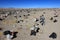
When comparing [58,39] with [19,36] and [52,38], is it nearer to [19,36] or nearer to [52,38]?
[52,38]

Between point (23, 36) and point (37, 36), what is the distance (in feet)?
3.18

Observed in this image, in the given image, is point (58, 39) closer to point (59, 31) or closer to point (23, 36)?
point (59, 31)

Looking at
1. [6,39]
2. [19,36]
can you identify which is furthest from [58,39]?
[6,39]

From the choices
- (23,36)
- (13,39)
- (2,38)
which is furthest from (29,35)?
(2,38)

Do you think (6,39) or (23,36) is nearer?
(6,39)

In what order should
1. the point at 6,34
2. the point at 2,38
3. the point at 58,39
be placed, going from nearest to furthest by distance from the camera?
the point at 58,39 → the point at 2,38 → the point at 6,34

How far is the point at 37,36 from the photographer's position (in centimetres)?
901

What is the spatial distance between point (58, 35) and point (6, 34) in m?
3.61

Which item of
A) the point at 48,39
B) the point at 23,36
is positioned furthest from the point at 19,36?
the point at 48,39

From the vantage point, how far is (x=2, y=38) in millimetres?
8695

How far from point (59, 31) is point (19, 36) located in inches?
116

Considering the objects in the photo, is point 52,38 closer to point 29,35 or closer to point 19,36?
point 29,35

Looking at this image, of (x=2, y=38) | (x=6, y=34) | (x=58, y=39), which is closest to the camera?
(x=58, y=39)

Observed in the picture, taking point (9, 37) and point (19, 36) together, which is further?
point (19, 36)
